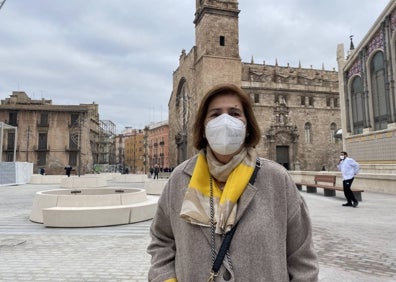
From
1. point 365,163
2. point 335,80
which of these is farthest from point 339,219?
point 335,80

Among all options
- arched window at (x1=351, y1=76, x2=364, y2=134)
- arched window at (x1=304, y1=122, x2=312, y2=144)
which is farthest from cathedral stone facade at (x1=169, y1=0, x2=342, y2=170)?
arched window at (x1=351, y1=76, x2=364, y2=134)

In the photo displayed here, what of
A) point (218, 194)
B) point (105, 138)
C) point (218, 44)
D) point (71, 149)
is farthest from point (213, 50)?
point (218, 194)

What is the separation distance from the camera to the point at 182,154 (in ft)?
122

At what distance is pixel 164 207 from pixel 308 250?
0.72 meters

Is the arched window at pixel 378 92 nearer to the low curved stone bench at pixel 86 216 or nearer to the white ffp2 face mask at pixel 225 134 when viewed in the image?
the low curved stone bench at pixel 86 216

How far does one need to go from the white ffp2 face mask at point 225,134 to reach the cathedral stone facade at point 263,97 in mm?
29725

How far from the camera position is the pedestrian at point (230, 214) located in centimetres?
128

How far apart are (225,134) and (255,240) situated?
0.50 meters

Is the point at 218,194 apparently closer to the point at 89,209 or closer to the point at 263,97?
the point at 89,209

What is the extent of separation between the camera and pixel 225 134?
1.43m

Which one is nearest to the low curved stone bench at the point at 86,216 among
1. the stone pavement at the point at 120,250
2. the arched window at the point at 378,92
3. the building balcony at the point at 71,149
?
the stone pavement at the point at 120,250

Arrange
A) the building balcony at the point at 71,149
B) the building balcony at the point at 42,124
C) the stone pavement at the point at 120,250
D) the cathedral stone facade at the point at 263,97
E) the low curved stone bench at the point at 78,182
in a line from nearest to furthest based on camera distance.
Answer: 1. the stone pavement at the point at 120,250
2. the low curved stone bench at the point at 78,182
3. the cathedral stone facade at the point at 263,97
4. the building balcony at the point at 71,149
5. the building balcony at the point at 42,124

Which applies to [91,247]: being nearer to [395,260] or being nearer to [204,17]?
[395,260]

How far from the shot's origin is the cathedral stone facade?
31750 millimetres
